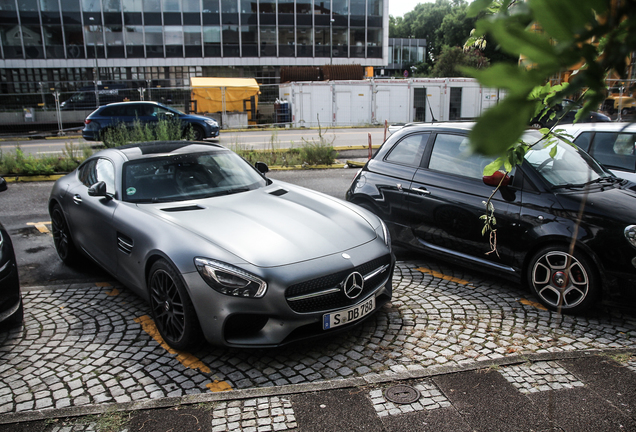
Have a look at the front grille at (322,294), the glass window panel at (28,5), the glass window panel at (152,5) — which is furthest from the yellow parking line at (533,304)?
the glass window panel at (28,5)

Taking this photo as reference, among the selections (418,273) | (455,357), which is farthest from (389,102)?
(455,357)

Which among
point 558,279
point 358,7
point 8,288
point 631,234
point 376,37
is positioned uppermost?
point 358,7

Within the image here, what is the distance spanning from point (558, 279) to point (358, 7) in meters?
49.4

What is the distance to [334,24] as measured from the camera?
161ft

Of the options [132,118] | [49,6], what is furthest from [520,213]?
[49,6]

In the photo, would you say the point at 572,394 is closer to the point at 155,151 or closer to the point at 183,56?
the point at 155,151

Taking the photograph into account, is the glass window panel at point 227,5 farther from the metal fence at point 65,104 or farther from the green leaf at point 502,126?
the green leaf at point 502,126

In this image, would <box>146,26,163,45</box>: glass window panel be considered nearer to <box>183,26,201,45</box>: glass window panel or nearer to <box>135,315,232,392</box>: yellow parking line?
<box>183,26,201,45</box>: glass window panel

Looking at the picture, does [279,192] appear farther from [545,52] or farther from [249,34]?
[249,34]

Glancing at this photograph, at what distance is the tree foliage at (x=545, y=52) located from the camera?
0.61 meters

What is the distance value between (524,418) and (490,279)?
8.34 feet

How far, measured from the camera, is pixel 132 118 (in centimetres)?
1847

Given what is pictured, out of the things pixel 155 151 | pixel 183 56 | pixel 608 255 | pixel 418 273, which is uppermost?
pixel 183 56

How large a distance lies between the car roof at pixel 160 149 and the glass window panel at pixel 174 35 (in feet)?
147
